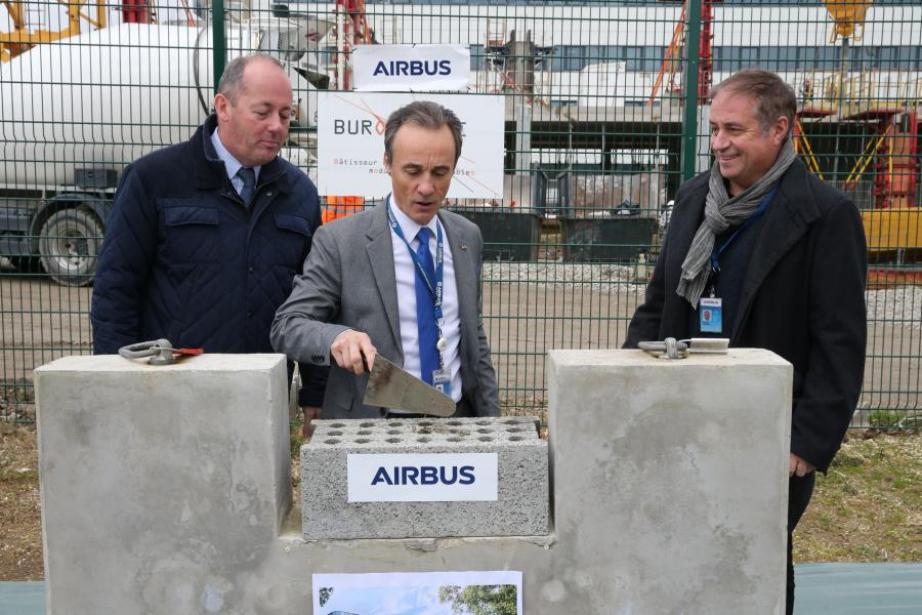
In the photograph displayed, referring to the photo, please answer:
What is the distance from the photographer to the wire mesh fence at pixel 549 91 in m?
5.56

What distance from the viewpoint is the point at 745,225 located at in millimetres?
2621

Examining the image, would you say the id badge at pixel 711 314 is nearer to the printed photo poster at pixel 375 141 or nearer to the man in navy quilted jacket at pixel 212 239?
the man in navy quilted jacket at pixel 212 239

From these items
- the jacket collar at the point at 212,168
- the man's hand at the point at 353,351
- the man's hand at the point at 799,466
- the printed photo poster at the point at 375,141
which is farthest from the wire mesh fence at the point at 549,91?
the man's hand at the point at 353,351

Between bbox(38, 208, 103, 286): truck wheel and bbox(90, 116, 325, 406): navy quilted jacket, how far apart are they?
2.95 metres

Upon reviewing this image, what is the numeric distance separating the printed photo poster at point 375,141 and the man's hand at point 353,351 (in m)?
3.33

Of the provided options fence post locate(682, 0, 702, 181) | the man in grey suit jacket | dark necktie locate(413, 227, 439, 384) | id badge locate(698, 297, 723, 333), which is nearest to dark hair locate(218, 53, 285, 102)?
the man in grey suit jacket

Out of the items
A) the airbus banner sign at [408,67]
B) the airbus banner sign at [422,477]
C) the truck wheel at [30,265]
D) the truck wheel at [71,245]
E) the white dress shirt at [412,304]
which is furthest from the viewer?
the truck wheel at [30,265]

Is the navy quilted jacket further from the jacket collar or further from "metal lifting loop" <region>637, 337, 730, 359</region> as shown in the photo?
"metal lifting loop" <region>637, 337, 730, 359</region>

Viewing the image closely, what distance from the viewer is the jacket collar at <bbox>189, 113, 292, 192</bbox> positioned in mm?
2846

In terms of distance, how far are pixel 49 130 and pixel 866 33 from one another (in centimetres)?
529

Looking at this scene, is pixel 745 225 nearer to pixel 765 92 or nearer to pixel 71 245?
pixel 765 92

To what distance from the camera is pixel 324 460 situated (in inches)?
75.6

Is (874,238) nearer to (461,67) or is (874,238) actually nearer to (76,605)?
(461,67)

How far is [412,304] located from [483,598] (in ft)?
2.64
